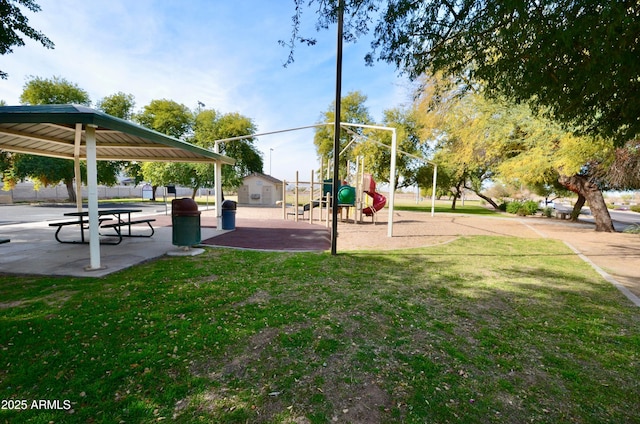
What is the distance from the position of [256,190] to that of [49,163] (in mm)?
18907

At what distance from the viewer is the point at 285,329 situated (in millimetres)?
3738

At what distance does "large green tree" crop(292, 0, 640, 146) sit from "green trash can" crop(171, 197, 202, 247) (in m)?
4.64

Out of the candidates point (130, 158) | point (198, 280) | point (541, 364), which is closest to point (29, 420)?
point (198, 280)

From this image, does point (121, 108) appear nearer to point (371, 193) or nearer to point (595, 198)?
point (371, 193)

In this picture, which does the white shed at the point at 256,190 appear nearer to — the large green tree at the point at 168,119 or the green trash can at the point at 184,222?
the large green tree at the point at 168,119

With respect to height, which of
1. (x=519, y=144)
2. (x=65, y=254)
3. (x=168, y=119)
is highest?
(x=168, y=119)

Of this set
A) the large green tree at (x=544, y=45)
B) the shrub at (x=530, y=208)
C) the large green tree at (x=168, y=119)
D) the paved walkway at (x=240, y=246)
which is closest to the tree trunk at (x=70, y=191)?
the large green tree at (x=168, y=119)

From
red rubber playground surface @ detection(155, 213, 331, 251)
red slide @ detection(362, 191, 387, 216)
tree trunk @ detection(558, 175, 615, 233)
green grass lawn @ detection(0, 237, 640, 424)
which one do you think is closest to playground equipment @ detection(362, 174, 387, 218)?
red slide @ detection(362, 191, 387, 216)

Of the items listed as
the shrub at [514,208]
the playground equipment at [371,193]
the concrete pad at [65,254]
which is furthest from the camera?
the shrub at [514,208]

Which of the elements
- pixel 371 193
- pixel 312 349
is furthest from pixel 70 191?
pixel 312 349

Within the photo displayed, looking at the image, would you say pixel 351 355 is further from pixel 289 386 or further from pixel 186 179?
pixel 186 179

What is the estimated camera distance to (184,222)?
739 centimetres

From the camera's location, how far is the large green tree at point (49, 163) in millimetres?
26438

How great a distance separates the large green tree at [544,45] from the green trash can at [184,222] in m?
4.64
